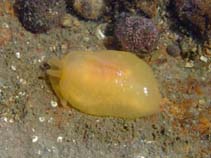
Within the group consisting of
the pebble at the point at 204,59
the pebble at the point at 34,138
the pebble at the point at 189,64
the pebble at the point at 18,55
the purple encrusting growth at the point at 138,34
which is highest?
the purple encrusting growth at the point at 138,34

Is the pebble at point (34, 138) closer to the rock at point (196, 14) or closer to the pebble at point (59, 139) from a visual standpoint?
the pebble at point (59, 139)

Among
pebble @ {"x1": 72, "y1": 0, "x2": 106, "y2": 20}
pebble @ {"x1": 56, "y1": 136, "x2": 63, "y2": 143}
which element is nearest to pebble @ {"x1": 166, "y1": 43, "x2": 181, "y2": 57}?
pebble @ {"x1": 72, "y1": 0, "x2": 106, "y2": 20}

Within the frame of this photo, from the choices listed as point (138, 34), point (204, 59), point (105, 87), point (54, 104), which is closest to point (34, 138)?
point (54, 104)

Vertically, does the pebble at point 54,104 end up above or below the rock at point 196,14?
below

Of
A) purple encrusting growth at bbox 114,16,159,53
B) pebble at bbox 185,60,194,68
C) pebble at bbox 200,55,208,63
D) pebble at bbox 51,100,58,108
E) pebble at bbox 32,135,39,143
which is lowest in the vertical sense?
pebble at bbox 32,135,39,143

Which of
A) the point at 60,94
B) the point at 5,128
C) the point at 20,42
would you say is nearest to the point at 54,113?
the point at 60,94

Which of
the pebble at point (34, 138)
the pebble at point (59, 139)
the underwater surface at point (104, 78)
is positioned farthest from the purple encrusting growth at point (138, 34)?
the pebble at point (34, 138)

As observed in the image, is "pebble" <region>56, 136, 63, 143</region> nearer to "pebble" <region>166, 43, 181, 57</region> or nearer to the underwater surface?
the underwater surface
